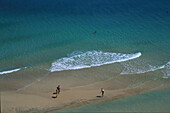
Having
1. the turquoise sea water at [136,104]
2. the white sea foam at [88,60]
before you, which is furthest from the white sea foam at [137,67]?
the turquoise sea water at [136,104]

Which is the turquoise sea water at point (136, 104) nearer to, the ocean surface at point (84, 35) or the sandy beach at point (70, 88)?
the sandy beach at point (70, 88)

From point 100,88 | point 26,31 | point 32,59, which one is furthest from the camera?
point 26,31

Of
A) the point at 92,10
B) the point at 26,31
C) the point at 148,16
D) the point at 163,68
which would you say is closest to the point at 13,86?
the point at 26,31

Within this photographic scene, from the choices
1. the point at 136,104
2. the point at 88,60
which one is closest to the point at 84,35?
the point at 88,60

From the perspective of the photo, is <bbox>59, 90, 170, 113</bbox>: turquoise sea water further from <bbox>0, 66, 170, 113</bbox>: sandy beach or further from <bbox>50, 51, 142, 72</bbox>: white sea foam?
<bbox>50, 51, 142, 72</bbox>: white sea foam

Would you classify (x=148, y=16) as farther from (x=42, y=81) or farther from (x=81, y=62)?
(x=42, y=81)

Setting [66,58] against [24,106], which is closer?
[24,106]

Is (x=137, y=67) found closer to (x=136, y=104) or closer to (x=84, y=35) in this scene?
(x=136, y=104)
